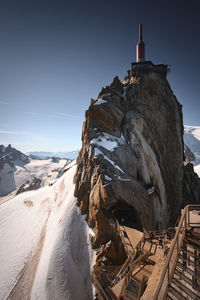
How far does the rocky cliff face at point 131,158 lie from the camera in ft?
44.3

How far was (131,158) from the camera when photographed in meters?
19.5

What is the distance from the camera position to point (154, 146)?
25.0 m

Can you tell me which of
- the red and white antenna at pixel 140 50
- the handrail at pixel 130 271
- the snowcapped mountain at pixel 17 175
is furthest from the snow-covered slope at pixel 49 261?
the snowcapped mountain at pixel 17 175

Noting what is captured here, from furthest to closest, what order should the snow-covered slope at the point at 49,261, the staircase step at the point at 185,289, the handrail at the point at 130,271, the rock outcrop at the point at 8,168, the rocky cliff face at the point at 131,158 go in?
1. the rock outcrop at the point at 8,168
2. the rocky cliff face at the point at 131,158
3. the snow-covered slope at the point at 49,261
4. the handrail at the point at 130,271
5. the staircase step at the point at 185,289

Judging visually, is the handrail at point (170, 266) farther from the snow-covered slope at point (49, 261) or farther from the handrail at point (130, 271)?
the snow-covered slope at point (49, 261)

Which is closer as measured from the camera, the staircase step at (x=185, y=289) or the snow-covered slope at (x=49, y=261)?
the staircase step at (x=185, y=289)

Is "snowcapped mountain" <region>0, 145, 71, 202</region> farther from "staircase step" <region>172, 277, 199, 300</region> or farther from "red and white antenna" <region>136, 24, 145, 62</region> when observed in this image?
"staircase step" <region>172, 277, 199, 300</region>

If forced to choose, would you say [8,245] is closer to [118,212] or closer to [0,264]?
[0,264]

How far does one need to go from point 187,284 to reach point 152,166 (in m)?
18.7

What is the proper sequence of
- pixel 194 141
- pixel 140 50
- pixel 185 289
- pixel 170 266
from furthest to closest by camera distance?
1. pixel 194 141
2. pixel 140 50
3. pixel 170 266
4. pixel 185 289

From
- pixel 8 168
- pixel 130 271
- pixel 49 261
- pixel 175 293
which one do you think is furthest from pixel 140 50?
pixel 8 168

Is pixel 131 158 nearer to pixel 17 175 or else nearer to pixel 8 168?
pixel 17 175

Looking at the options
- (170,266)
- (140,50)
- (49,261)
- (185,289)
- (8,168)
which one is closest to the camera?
(185,289)

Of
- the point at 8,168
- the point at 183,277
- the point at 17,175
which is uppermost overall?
the point at 183,277
